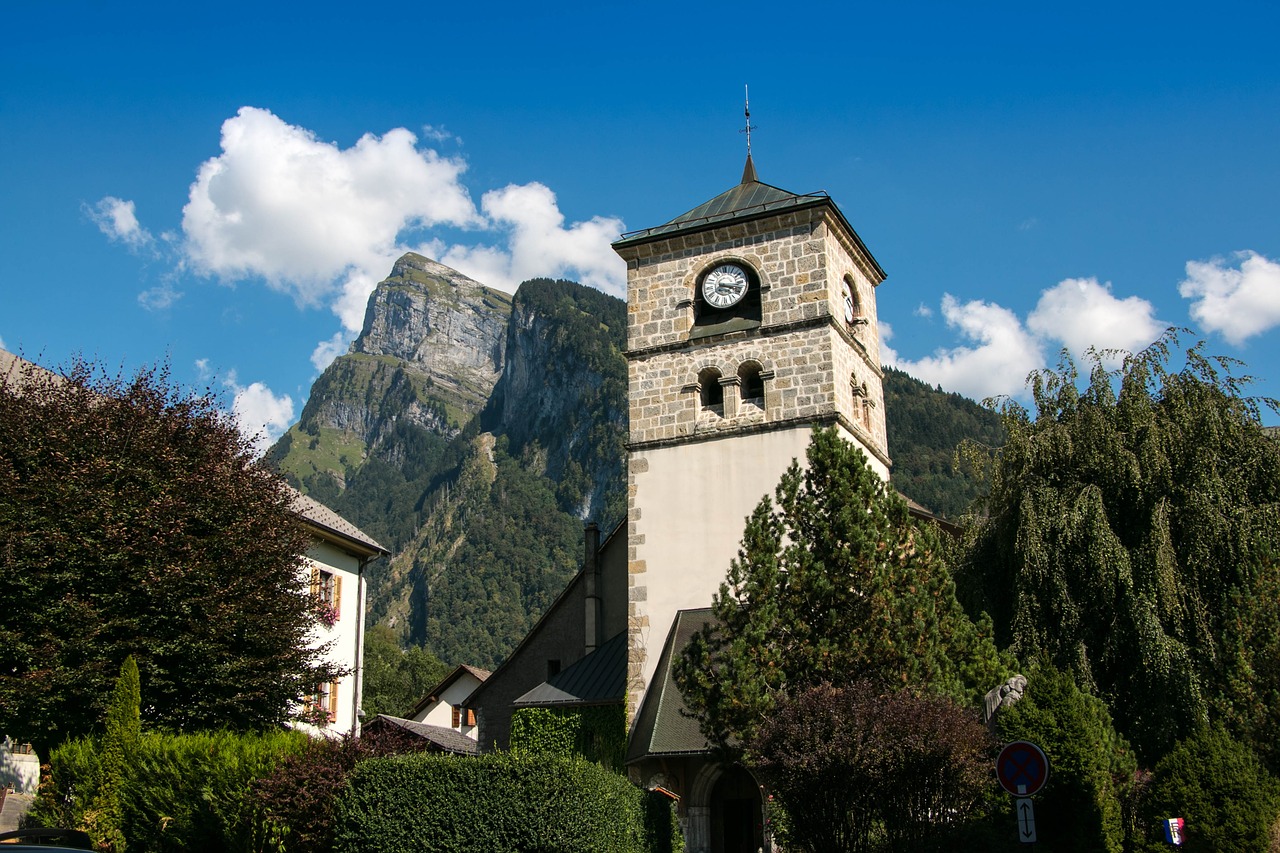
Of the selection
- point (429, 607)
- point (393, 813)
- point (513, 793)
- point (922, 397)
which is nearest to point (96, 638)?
point (393, 813)

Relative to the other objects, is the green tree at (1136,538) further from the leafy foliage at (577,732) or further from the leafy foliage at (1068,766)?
the leafy foliage at (577,732)

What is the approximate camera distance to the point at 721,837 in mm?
22203

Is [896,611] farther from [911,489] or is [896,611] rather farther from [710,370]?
[911,489]

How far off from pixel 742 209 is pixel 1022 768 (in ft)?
56.1

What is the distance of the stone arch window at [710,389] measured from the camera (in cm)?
2561

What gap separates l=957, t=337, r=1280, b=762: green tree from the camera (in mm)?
20781

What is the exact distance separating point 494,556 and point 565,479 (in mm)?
22104

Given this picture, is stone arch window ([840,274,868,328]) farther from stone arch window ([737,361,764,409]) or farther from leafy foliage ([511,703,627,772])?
leafy foliage ([511,703,627,772])

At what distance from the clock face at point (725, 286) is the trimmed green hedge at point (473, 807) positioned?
1280cm

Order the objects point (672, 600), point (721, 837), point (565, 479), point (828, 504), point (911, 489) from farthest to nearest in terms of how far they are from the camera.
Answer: point (565, 479) < point (911, 489) < point (672, 600) < point (721, 837) < point (828, 504)

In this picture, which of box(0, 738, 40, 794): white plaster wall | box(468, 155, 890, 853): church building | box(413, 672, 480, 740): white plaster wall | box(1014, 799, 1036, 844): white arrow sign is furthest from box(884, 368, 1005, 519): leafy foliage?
box(1014, 799, 1036, 844): white arrow sign

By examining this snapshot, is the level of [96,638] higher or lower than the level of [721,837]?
higher

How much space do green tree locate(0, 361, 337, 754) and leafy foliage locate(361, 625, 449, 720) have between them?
6133 cm

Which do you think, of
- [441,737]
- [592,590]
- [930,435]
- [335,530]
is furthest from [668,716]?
[930,435]
